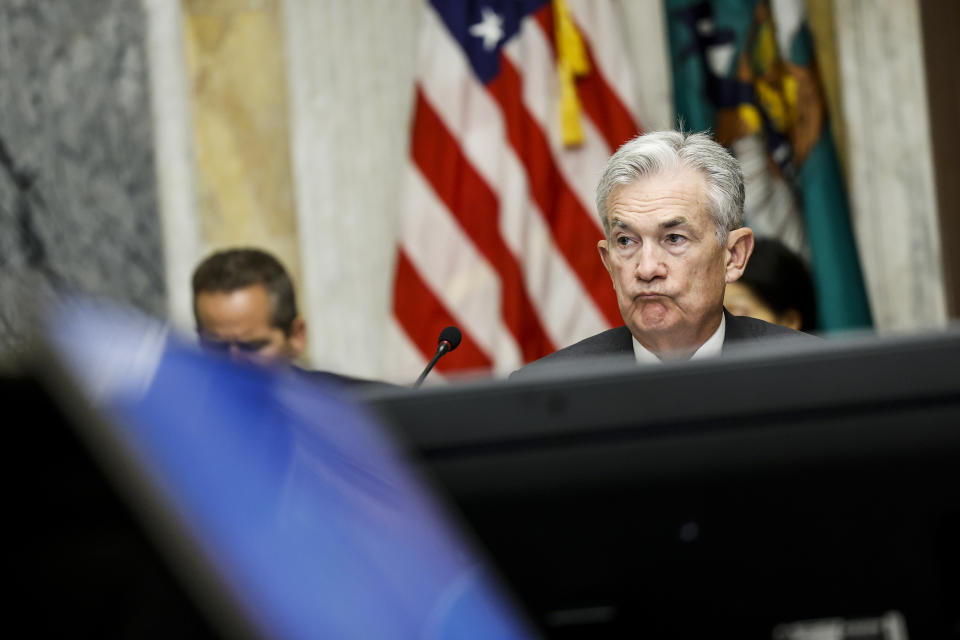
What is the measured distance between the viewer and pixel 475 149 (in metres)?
3.96

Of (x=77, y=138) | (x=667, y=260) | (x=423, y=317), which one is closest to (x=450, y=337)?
(x=667, y=260)

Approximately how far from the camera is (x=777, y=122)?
3834mm

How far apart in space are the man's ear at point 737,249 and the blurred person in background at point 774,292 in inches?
32.4

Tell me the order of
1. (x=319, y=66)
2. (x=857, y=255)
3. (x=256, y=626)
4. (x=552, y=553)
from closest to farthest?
(x=256, y=626)
(x=552, y=553)
(x=857, y=255)
(x=319, y=66)

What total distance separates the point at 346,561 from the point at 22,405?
162 millimetres

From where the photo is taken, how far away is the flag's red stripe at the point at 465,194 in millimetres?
3939

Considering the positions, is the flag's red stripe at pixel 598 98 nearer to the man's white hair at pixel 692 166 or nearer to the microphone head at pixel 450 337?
the man's white hair at pixel 692 166

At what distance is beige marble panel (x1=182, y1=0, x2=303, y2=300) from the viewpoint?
4141mm

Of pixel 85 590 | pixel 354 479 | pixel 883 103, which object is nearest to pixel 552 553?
pixel 354 479

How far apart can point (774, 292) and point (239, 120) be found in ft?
6.63

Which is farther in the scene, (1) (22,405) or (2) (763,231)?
(2) (763,231)

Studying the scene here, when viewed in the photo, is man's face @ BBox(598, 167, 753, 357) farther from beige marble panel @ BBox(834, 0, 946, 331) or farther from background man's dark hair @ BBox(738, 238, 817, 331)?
beige marble panel @ BBox(834, 0, 946, 331)

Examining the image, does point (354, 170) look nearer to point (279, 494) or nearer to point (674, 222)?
point (674, 222)

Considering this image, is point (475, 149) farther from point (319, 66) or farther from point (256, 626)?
point (256, 626)
